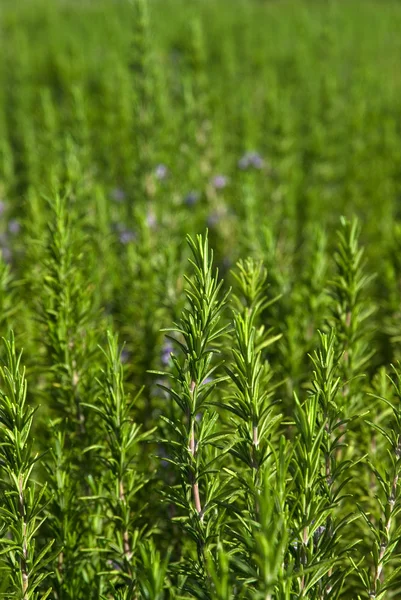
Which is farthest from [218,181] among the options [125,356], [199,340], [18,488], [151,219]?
[18,488]

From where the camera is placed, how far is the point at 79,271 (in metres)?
2.12

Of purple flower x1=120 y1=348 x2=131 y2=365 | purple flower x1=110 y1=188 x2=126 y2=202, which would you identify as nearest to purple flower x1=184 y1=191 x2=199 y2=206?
purple flower x1=110 y1=188 x2=126 y2=202

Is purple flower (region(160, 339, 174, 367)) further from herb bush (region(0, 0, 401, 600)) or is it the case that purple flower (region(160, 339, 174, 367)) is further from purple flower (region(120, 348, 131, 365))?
purple flower (region(120, 348, 131, 365))

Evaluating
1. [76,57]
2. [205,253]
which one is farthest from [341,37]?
[205,253]

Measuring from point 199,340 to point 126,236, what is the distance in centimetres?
218

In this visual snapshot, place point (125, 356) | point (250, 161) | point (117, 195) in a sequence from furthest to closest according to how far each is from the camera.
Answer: point (117, 195), point (250, 161), point (125, 356)

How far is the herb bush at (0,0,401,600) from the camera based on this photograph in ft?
4.39

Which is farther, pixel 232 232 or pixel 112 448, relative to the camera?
pixel 232 232

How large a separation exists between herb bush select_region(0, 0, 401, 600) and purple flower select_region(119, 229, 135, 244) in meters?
0.01

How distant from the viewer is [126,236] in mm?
3455

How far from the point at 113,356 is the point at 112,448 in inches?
9.2

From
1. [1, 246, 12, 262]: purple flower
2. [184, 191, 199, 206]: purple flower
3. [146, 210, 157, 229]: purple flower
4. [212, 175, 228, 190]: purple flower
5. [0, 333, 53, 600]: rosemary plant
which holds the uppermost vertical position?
[212, 175, 228, 190]: purple flower

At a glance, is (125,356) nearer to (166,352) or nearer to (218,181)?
(166,352)

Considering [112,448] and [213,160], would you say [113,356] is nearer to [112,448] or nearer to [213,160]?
[112,448]
